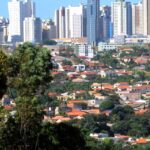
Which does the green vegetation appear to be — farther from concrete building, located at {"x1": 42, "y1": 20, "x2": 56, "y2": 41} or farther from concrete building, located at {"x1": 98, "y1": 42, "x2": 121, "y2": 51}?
concrete building, located at {"x1": 42, "y1": 20, "x2": 56, "y2": 41}

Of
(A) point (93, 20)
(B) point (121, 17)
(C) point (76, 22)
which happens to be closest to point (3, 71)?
(A) point (93, 20)

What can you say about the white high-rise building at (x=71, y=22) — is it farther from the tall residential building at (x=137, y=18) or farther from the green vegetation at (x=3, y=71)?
the green vegetation at (x=3, y=71)

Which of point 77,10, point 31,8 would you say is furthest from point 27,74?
point 31,8

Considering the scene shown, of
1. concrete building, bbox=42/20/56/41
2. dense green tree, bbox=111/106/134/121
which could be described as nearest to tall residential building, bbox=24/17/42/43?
concrete building, bbox=42/20/56/41

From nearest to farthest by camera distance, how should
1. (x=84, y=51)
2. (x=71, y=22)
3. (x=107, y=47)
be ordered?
(x=84, y=51), (x=107, y=47), (x=71, y=22)

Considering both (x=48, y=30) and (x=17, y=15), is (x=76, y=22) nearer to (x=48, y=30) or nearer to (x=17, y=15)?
(x=48, y=30)

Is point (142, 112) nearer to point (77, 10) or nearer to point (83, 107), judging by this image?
point (83, 107)

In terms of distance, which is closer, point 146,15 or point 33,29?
point 33,29
